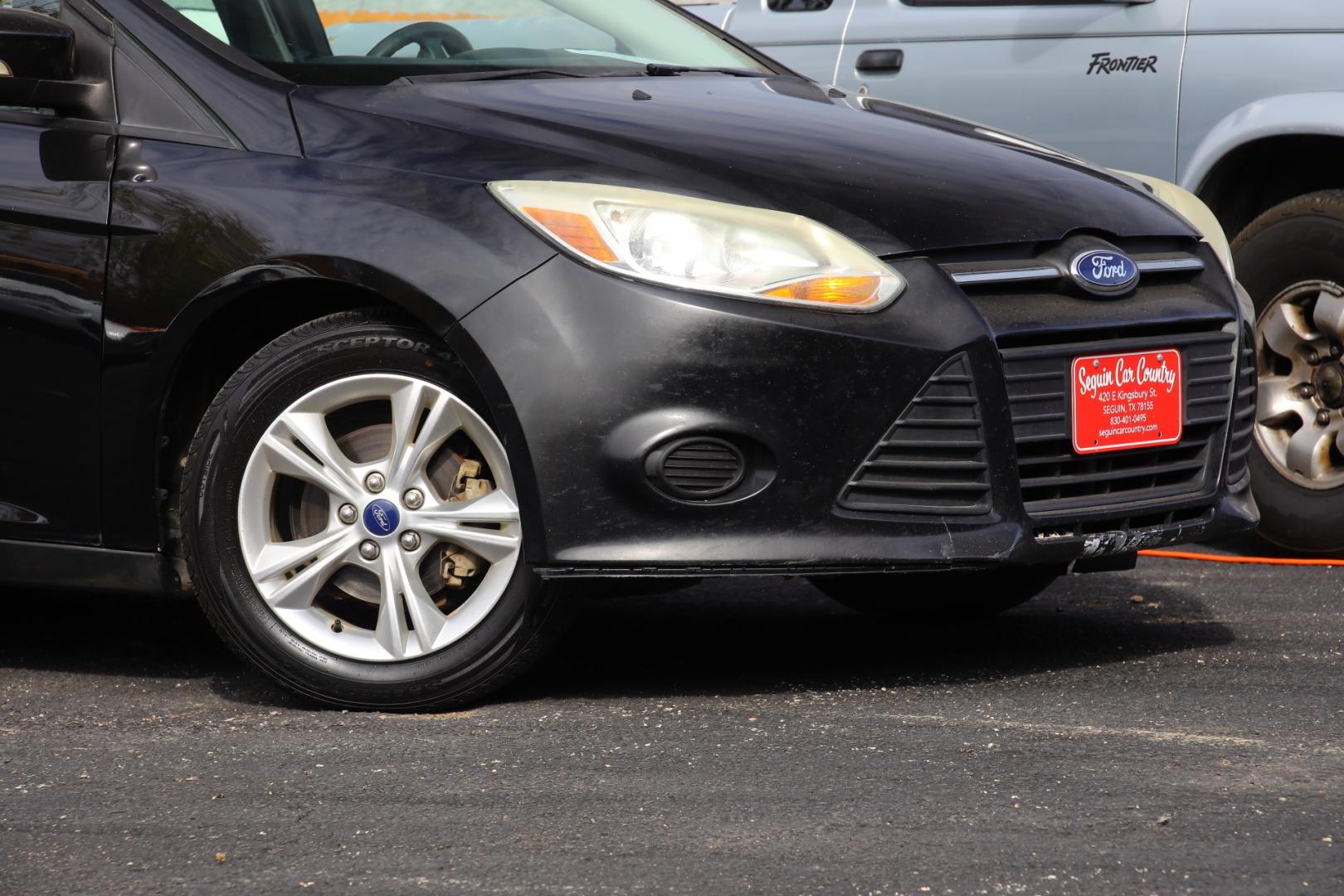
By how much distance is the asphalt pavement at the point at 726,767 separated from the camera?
2.90 m

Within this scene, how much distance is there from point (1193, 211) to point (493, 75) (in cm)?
165

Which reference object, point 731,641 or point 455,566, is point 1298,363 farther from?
point 455,566

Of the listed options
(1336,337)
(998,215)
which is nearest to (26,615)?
(998,215)

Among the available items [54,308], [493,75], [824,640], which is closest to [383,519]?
[54,308]

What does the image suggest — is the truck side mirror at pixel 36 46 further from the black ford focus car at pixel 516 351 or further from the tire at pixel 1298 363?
the tire at pixel 1298 363

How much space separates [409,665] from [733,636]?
1.10 m

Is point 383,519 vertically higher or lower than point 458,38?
lower

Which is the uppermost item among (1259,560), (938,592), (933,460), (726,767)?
(933,460)

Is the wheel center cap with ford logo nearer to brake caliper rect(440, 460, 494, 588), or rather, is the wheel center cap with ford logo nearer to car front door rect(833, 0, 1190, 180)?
brake caliper rect(440, 460, 494, 588)

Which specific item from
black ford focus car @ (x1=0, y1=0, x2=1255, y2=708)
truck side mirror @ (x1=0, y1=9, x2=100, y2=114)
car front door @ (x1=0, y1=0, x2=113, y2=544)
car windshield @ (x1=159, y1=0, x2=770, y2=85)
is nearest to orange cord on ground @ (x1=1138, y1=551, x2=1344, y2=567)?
black ford focus car @ (x1=0, y1=0, x2=1255, y2=708)

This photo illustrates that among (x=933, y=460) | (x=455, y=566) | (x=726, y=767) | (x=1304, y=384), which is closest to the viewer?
(x=726, y=767)

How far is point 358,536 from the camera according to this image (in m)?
3.85

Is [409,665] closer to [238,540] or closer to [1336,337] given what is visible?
[238,540]

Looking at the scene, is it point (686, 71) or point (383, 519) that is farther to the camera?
point (686, 71)
